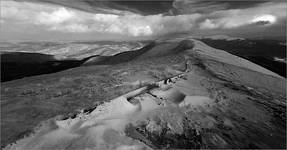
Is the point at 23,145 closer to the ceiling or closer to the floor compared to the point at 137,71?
closer to the floor

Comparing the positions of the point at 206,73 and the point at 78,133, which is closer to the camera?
the point at 78,133

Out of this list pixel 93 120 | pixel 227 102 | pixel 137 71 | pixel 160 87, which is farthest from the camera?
pixel 137 71

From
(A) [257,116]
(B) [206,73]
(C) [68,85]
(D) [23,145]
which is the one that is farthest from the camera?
(B) [206,73]

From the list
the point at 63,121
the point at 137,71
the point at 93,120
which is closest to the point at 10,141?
the point at 63,121

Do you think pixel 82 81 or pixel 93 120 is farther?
pixel 82 81

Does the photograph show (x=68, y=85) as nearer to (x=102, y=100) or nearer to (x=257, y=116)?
(x=102, y=100)

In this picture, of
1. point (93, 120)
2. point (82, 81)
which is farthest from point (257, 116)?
point (82, 81)

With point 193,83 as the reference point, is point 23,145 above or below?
below

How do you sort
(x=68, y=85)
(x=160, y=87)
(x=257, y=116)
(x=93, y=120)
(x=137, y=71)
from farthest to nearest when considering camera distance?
(x=137, y=71) < (x=68, y=85) < (x=160, y=87) < (x=257, y=116) < (x=93, y=120)

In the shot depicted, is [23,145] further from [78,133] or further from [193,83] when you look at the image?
[193,83]
